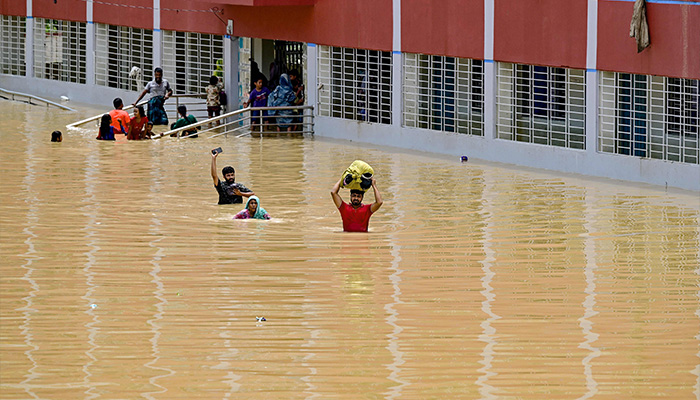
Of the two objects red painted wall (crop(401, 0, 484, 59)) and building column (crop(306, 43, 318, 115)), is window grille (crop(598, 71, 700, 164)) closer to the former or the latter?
red painted wall (crop(401, 0, 484, 59))

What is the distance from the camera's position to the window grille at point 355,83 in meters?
27.9

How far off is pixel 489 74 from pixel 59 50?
17758 mm

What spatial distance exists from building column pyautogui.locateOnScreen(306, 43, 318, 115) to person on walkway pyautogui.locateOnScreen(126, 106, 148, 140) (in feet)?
13.1

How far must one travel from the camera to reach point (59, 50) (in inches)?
1533

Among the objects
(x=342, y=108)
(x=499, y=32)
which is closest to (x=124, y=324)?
(x=499, y=32)

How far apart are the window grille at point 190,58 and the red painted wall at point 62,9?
4.06m

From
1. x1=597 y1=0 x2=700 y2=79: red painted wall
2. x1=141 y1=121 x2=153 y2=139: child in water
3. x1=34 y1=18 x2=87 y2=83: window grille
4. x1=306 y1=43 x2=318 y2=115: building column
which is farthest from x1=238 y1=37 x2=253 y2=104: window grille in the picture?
x1=597 y1=0 x2=700 y2=79: red painted wall

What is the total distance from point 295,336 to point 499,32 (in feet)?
49.0

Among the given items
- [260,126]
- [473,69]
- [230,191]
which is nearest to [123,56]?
[260,126]

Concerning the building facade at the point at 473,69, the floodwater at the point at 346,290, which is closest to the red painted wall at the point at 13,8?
the building facade at the point at 473,69

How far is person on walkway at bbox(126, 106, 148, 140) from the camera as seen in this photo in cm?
2727

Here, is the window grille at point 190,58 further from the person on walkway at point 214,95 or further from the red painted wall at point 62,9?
the red painted wall at point 62,9

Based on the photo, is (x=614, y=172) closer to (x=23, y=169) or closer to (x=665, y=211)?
(x=665, y=211)

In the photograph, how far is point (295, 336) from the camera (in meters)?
10.8
